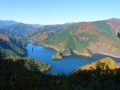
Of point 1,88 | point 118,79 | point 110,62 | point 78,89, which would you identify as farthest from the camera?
point 110,62

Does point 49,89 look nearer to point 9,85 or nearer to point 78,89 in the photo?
point 78,89

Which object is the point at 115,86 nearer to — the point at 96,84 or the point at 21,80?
the point at 96,84

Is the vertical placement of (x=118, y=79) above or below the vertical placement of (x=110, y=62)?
above

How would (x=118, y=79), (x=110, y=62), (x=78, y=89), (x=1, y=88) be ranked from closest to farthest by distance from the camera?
(x=1, y=88) → (x=78, y=89) → (x=118, y=79) → (x=110, y=62)

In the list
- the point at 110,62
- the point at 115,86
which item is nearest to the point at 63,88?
the point at 115,86

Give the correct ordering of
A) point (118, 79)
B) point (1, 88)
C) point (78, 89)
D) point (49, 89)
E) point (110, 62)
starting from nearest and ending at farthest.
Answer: point (1, 88), point (78, 89), point (49, 89), point (118, 79), point (110, 62)

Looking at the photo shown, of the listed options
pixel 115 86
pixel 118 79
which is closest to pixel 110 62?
pixel 118 79

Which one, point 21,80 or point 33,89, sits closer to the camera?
point 33,89

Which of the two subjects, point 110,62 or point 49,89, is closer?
point 49,89

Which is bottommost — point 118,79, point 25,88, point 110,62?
point 110,62
